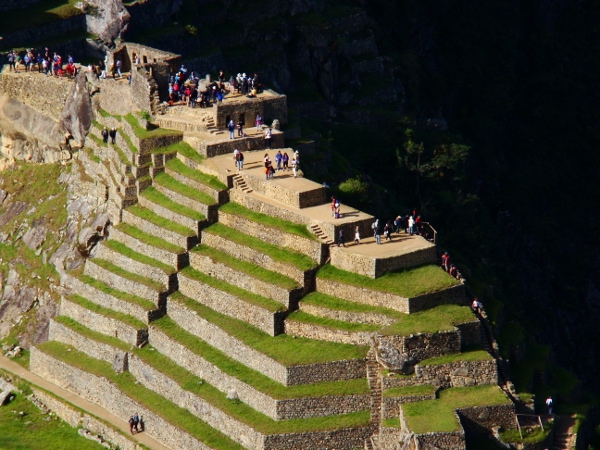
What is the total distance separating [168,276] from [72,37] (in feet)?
106

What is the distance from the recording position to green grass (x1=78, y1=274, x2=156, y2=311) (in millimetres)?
109688

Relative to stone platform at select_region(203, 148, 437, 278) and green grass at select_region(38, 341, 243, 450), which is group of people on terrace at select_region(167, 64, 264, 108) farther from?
green grass at select_region(38, 341, 243, 450)

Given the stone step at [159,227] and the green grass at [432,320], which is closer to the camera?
the green grass at [432,320]

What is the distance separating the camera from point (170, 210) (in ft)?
370

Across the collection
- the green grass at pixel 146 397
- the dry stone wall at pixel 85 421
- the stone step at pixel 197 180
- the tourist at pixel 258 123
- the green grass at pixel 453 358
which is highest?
the tourist at pixel 258 123

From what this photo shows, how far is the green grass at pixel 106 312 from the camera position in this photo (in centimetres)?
10950

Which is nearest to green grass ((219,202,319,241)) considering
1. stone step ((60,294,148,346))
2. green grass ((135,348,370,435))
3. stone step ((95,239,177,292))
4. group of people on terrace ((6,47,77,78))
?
stone step ((95,239,177,292))

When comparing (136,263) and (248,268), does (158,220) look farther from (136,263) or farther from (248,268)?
(248,268)

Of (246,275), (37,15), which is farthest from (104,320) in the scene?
(37,15)

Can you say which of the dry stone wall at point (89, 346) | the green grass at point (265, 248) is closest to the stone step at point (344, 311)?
the green grass at point (265, 248)

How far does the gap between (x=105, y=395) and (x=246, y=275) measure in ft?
32.8

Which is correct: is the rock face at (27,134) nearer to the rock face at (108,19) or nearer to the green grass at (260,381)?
the rock face at (108,19)

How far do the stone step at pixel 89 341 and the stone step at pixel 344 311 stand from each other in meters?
11.1

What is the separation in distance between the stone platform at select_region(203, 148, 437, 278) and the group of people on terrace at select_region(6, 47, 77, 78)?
17759mm
